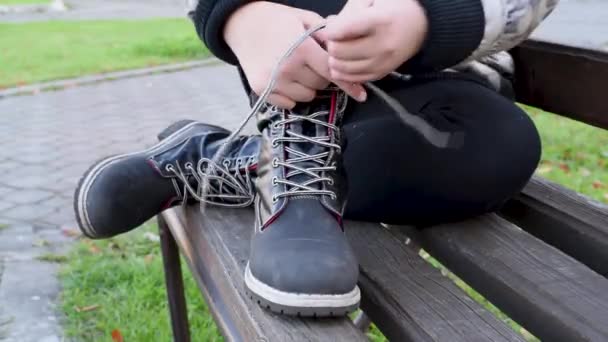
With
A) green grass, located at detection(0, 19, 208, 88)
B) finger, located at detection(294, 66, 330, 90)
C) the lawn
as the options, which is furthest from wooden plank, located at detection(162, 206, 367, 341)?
green grass, located at detection(0, 19, 208, 88)

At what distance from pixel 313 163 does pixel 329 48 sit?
157 millimetres

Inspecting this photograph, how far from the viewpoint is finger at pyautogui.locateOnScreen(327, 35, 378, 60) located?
0.70m

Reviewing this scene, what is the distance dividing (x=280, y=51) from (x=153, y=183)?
325mm

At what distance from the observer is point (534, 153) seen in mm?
957

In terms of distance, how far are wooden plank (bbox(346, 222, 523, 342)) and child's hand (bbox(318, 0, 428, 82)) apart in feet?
0.73

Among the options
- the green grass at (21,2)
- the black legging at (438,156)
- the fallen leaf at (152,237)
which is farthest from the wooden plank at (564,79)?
the green grass at (21,2)

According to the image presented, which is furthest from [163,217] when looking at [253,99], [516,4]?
[516,4]

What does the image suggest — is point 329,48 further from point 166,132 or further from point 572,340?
point 166,132

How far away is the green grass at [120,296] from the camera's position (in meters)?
1.55

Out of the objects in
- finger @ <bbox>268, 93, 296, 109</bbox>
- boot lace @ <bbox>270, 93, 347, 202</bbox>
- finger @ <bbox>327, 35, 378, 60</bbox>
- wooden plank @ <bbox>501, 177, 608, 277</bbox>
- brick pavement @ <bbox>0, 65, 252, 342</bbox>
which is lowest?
brick pavement @ <bbox>0, 65, 252, 342</bbox>

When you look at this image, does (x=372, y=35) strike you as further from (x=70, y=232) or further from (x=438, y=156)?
(x=70, y=232)

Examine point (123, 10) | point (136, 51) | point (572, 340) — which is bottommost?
point (123, 10)

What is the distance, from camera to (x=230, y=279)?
0.80 metres

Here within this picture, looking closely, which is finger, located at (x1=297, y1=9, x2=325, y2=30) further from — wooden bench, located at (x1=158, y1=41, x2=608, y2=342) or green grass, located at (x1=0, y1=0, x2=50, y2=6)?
green grass, located at (x1=0, y1=0, x2=50, y2=6)
